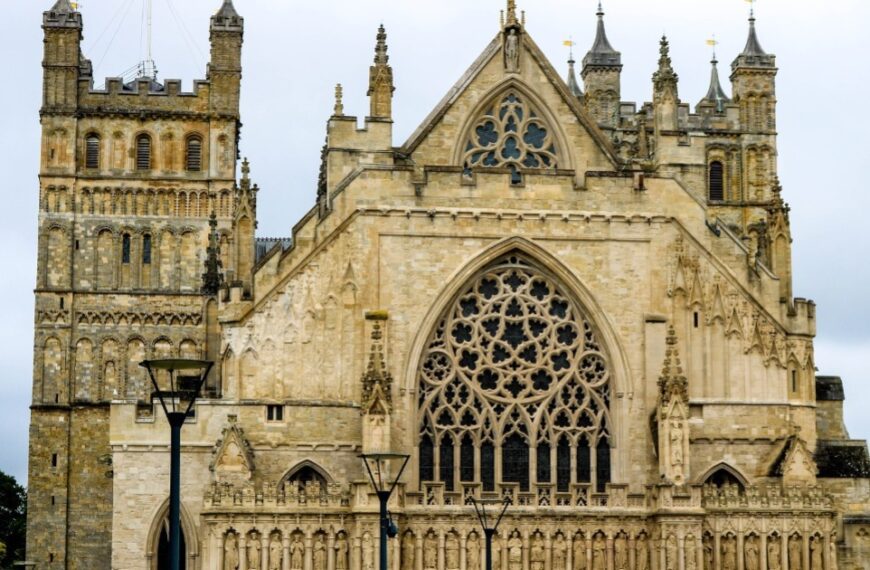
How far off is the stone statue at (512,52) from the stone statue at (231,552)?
1558cm

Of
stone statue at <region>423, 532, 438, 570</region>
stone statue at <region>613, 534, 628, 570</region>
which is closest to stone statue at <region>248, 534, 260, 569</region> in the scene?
stone statue at <region>423, 532, 438, 570</region>

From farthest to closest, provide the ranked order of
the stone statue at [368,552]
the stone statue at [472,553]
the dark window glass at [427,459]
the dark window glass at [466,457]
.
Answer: the dark window glass at [466,457] → the dark window glass at [427,459] → the stone statue at [472,553] → the stone statue at [368,552]

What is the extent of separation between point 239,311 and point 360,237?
390 centimetres

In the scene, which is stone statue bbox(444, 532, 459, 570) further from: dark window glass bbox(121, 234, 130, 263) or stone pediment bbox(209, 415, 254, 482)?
dark window glass bbox(121, 234, 130, 263)

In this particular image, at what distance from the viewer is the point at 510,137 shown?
2304 inches

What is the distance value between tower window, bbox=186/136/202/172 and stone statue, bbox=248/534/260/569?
32769mm

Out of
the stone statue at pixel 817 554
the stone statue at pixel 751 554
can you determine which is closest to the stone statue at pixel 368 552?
the stone statue at pixel 751 554

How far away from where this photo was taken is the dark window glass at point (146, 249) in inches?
3236

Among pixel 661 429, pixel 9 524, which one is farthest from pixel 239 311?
pixel 9 524

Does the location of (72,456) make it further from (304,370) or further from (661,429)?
(661,429)

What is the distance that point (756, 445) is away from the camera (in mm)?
56688

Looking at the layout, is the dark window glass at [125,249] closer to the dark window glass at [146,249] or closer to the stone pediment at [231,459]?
the dark window glass at [146,249]

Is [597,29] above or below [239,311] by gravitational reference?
above

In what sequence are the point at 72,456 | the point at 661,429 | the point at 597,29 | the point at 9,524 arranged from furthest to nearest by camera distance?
the point at 9,524
the point at 597,29
the point at 72,456
the point at 661,429
